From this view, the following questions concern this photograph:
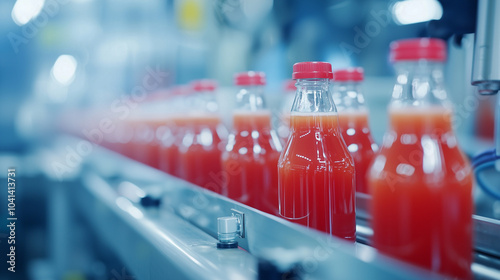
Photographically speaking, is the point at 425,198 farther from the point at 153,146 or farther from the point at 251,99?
the point at 153,146

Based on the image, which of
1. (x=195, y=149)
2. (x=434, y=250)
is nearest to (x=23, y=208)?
(x=195, y=149)

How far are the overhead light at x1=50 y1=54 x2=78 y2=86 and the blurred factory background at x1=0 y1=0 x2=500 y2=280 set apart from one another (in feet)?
0.04

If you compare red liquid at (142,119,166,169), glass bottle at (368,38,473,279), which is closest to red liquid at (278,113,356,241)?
glass bottle at (368,38,473,279)

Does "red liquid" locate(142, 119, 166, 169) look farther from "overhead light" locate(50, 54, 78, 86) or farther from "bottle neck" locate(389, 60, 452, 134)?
"overhead light" locate(50, 54, 78, 86)

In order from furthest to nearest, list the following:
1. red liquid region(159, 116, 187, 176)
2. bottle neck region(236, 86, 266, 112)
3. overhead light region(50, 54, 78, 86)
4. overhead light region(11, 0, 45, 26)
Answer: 1. overhead light region(50, 54, 78, 86)
2. overhead light region(11, 0, 45, 26)
3. red liquid region(159, 116, 187, 176)
4. bottle neck region(236, 86, 266, 112)

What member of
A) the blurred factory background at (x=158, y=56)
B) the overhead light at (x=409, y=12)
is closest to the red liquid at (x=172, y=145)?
the blurred factory background at (x=158, y=56)

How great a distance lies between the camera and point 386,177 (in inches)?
23.0

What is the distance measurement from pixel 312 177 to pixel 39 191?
261cm

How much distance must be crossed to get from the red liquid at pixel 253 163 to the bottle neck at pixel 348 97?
0.50ft

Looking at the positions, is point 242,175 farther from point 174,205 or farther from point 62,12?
point 62,12

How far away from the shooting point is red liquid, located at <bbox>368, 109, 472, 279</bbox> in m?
0.55

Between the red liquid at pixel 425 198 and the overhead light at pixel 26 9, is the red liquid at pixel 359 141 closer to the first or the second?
the red liquid at pixel 425 198

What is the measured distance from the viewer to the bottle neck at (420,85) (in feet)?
1.92

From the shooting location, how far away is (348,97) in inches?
38.3
